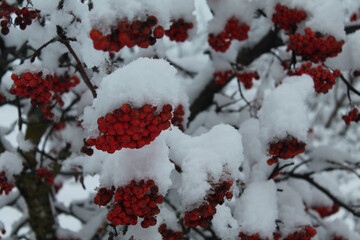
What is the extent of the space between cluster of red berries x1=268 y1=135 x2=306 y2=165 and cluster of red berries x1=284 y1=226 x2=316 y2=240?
777 millimetres

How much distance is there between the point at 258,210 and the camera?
93.4 inches

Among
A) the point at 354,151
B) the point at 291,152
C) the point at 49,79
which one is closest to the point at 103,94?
the point at 49,79

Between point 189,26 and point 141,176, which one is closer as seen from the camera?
point 141,176

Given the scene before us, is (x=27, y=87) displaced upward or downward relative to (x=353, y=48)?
downward

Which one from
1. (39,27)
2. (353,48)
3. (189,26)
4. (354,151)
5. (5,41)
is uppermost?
(354,151)

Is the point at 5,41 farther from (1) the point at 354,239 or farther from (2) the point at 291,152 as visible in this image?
(1) the point at 354,239

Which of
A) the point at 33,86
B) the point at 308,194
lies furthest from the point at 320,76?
the point at 308,194

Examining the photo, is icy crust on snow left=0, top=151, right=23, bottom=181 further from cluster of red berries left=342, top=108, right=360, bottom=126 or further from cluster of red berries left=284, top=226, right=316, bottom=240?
cluster of red berries left=342, top=108, right=360, bottom=126

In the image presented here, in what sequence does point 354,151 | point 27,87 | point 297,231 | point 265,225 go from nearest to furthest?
point 27,87 < point 265,225 < point 297,231 < point 354,151

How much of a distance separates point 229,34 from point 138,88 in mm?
1932

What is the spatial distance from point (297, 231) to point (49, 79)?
7.40ft

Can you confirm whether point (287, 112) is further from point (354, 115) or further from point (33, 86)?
point (33, 86)

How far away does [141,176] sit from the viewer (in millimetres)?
1595

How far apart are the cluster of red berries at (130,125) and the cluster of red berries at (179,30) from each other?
4.76 ft
